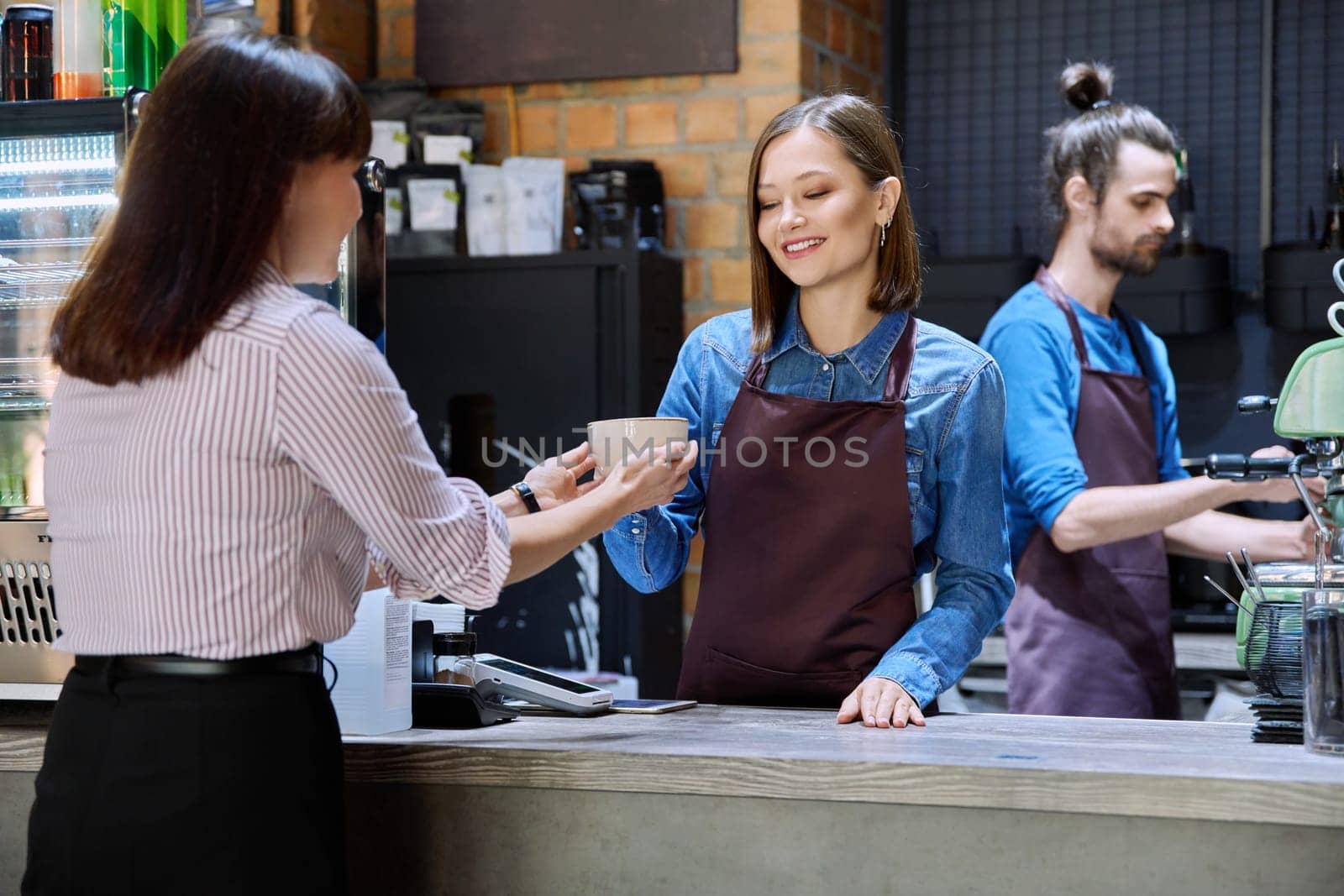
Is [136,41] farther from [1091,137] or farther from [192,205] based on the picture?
[1091,137]

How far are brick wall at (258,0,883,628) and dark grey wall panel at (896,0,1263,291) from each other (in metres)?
0.33

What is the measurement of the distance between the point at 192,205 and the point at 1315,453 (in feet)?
4.20

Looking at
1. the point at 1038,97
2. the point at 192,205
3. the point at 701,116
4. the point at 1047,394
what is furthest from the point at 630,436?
the point at 1038,97

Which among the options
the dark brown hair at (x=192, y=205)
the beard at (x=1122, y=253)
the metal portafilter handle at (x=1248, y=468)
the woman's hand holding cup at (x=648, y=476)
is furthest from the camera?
the beard at (x=1122, y=253)

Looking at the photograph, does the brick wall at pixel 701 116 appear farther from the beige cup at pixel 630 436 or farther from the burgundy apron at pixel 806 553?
the beige cup at pixel 630 436

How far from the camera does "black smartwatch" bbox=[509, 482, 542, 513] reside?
183cm

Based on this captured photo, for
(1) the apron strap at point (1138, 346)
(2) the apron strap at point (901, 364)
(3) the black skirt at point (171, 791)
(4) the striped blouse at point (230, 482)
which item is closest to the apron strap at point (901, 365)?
(2) the apron strap at point (901, 364)

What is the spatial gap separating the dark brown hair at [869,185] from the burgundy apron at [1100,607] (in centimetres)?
90

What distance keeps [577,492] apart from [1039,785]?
2.36 feet

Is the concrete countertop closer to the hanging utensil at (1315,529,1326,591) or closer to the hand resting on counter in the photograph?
the hand resting on counter

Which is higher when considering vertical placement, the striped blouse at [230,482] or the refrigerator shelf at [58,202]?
the refrigerator shelf at [58,202]

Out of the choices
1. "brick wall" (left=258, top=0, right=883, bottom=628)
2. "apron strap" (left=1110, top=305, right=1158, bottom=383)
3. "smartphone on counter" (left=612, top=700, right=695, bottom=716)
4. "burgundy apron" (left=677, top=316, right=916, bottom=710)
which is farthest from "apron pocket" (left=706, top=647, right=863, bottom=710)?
"brick wall" (left=258, top=0, right=883, bottom=628)

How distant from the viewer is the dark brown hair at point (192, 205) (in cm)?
125

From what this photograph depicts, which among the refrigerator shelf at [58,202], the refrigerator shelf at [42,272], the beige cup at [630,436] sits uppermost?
the refrigerator shelf at [58,202]
